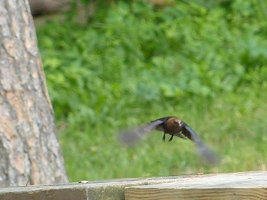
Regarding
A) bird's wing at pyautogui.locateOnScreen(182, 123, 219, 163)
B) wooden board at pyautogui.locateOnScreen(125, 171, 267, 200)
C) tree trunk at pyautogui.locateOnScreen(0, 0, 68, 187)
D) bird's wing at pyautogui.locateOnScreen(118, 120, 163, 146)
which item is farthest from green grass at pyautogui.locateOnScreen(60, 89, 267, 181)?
wooden board at pyautogui.locateOnScreen(125, 171, 267, 200)

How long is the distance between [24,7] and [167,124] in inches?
41.9

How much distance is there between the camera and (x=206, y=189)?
2408 millimetres

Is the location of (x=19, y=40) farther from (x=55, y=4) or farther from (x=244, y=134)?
(x=55, y=4)

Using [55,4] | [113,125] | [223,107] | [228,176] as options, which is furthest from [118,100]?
[228,176]

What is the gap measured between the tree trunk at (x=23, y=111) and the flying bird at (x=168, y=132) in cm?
64

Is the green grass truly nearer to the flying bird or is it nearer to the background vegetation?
the background vegetation

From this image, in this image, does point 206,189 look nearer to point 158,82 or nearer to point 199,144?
point 199,144

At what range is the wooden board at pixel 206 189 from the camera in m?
2.36

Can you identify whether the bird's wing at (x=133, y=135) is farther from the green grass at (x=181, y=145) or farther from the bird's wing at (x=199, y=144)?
the green grass at (x=181, y=145)

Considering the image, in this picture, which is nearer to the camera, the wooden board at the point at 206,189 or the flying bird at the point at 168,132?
the wooden board at the point at 206,189

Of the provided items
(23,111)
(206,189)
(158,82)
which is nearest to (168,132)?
(23,111)

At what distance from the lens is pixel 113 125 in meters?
7.25

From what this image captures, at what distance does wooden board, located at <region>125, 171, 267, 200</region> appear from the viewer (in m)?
2.36

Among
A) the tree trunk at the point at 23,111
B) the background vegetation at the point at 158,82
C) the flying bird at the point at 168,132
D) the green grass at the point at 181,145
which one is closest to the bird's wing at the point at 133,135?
the flying bird at the point at 168,132
